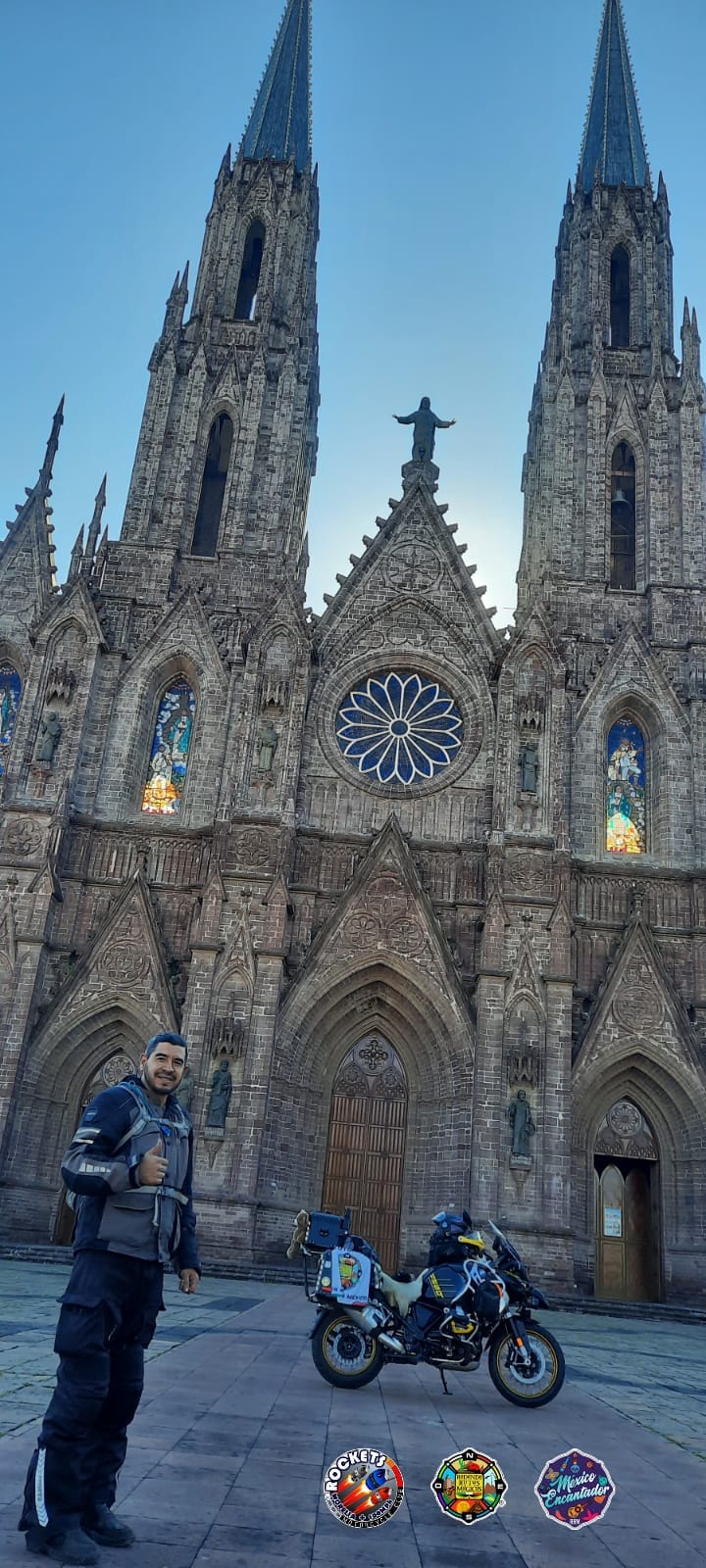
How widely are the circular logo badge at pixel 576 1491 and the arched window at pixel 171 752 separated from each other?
20.9m

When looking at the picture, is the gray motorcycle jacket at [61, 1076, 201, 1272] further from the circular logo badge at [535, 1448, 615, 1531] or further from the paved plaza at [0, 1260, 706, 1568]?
the circular logo badge at [535, 1448, 615, 1531]

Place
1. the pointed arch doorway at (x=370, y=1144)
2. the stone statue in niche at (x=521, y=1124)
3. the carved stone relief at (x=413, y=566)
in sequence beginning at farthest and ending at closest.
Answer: the carved stone relief at (x=413, y=566) < the pointed arch doorway at (x=370, y=1144) < the stone statue in niche at (x=521, y=1124)

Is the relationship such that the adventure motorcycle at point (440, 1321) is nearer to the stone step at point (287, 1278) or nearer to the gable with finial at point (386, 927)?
the stone step at point (287, 1278)

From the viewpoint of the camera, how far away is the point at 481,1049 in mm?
21812

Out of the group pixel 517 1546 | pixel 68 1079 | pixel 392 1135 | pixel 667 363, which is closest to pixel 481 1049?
pixel 392 1135

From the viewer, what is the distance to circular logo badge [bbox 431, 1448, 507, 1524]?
491cm

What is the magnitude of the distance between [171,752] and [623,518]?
14.0 m

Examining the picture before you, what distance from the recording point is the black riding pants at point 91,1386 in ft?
13.6

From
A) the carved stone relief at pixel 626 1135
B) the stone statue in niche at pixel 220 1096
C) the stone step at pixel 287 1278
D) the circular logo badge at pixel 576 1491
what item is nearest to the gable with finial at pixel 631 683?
the carved stone relief at pixel 626 1135

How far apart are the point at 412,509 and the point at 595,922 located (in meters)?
11.9

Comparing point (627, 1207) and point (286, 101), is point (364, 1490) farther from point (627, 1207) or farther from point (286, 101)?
point (286, 101)

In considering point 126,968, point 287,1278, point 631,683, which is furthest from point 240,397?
point 287,1278

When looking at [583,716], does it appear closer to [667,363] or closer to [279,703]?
[279,703]

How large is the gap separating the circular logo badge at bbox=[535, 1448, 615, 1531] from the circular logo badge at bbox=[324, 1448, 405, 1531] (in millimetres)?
734
